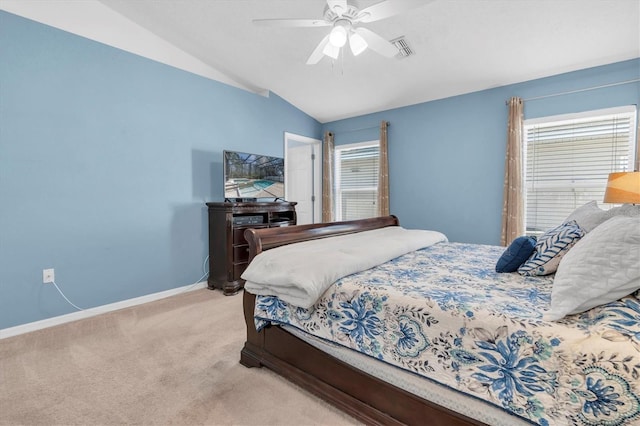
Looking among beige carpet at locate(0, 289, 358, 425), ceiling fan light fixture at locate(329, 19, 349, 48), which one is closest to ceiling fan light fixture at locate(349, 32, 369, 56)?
ceiling fan light fixture at locate(329, 19, 349, 48)

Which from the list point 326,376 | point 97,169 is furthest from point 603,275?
point 97,169

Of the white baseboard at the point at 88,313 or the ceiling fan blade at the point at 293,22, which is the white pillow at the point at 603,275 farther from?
the white baseboard at the point at 88,313

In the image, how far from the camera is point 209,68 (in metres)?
3.75

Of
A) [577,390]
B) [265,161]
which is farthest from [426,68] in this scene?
[577,390]

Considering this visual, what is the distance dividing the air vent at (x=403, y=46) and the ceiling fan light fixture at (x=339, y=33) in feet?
3.43

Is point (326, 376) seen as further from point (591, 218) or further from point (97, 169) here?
point (97, 169)

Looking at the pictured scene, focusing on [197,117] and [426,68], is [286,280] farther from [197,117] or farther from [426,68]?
[426,68]

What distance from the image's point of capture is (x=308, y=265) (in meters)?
1.53

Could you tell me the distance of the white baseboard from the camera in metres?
2.45

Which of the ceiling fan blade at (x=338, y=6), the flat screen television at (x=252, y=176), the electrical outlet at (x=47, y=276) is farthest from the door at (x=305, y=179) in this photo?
the electrical outlet at (x=47, y=276)

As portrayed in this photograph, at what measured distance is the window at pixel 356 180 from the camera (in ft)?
16.1

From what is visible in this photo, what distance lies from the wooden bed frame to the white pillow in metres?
0.54

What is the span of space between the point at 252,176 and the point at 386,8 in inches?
100

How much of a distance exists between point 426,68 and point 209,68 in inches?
105
